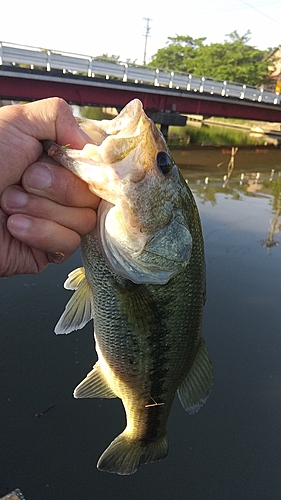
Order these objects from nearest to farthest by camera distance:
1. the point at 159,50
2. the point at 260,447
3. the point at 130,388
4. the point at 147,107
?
the point at 130,388 < the point at 260,447 < the point at 147,107 < the point at 159,50

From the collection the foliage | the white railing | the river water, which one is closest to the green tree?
the foliage

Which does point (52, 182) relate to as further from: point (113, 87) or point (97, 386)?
point (113, 87)

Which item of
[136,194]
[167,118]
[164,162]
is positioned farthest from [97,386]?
[167,118]

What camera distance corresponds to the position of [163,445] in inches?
78.1

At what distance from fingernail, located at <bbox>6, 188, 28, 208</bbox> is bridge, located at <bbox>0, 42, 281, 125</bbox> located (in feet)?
41.7

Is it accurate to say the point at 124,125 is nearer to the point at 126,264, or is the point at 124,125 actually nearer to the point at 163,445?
the point at 126,264

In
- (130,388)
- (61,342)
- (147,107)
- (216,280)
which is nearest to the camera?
(130,388)

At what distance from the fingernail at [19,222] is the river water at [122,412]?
2.11m

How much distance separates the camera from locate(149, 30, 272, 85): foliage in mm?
44312

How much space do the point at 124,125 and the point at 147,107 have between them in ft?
56.0

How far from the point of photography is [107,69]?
15453 millimetres

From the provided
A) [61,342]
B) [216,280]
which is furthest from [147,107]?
[61,342]

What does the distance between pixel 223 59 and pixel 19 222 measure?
53356mm

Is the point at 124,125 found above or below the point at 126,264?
above
